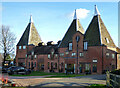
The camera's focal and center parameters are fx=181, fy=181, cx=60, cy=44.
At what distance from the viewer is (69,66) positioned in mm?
42938

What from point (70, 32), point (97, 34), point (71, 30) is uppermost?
point (71, 30)

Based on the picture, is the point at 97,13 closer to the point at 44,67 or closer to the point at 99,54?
the point at 99,54

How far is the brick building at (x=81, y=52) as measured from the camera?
3830 cm

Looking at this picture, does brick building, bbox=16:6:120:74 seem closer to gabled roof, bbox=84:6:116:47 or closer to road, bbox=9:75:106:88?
gabled roof, bbox=84:6:116:47

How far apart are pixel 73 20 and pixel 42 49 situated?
13.0 meters

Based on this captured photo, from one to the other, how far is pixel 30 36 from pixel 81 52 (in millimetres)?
22161

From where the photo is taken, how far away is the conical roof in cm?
5687

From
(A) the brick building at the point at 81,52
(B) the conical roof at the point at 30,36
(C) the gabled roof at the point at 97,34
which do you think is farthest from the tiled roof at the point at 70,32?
(B) the conical roof at the point at 30,36

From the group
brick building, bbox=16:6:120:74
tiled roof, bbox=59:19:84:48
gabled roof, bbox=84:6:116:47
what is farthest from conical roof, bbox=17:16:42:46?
gabled roof, bbox=84:6:116:47

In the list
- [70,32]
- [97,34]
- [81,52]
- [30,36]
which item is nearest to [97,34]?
[97,34]

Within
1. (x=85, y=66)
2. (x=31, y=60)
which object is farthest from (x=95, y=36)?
(x=31, y=60)

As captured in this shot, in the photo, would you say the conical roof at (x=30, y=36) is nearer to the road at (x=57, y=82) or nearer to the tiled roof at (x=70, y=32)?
the tiled roof at (x=70, y=32)

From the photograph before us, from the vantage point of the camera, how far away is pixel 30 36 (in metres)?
57.3

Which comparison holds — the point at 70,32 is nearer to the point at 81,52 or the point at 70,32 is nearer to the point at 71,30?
the point at 71,30
